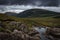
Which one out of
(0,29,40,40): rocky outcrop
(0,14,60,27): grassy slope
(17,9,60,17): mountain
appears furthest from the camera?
(17,9,60,17): mountain

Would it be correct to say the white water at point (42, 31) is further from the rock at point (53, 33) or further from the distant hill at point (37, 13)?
the distant hill at point (37, 13)

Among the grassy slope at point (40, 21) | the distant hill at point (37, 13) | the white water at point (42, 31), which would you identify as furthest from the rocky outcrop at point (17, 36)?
the distant hill at point (37, 13)

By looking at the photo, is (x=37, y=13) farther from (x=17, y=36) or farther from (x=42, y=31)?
(x=17, y=36)

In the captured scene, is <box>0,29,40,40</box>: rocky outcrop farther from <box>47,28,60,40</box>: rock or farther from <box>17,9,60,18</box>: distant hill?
<box>17,9,60,18</box>: distant hill

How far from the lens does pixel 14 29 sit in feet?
13.2

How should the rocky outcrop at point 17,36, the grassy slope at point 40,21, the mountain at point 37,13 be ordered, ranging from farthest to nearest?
the mountain at point 37,13 → the grassy slope at point 40,21 → the rocky outcrop at point 17,36

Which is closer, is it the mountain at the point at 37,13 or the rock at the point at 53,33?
the rock at the point at 53,33

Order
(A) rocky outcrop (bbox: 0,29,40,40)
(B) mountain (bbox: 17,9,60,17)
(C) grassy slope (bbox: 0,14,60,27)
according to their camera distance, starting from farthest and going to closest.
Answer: (B) mountain (bbox: 17,9,60,17), (C) grassy slope (bbox: 0,14,60,27), (A) rocky outcrop (bbox: 0,29,40,40)

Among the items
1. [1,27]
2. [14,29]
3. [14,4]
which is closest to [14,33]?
[14,29]

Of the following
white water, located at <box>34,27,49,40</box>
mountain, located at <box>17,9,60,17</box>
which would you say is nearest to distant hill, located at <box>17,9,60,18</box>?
mountain, located at <box>17,9,60,17</box>

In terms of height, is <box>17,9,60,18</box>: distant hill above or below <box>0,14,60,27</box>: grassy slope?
above

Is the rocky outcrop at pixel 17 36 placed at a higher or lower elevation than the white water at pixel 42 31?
lower

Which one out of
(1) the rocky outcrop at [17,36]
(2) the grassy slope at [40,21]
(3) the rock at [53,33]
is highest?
(2) the grassy slope at [40,21]

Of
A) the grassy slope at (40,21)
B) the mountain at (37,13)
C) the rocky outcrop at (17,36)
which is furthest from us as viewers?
the mountain at (37,13)
